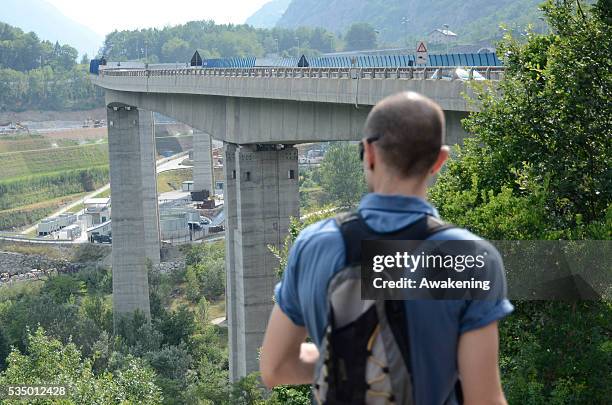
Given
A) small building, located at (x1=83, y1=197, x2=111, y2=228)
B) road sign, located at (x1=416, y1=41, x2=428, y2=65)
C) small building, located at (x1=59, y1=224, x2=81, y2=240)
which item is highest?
road sign, located at (x1=416, y1=41, x2=428, y2=65)

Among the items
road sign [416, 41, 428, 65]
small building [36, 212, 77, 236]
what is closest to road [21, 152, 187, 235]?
small building [36, 212, 77, 236]

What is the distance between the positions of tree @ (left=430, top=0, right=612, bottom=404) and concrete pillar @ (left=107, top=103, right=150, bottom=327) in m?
42.6

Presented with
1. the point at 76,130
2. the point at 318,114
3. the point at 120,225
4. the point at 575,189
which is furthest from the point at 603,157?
the point at 76,130

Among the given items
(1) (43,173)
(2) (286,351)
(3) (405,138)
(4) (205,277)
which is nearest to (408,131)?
(3) (405,138)

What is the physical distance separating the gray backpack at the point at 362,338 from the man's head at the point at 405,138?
8.2 inches

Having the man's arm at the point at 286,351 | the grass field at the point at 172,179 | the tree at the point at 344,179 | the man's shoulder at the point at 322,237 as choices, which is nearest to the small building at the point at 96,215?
the grass field at the point at 172,179

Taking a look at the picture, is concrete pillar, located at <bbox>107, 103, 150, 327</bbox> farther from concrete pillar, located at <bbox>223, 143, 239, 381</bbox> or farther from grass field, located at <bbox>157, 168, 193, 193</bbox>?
grass field, located at <bbox>157, 168, 193, 193</bbox>

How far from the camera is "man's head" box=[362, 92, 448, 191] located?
12.9ft

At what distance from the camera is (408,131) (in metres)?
3.93

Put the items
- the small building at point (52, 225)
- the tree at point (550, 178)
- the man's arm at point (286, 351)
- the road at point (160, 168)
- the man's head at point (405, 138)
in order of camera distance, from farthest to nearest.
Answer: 1. the road at point (160, 168)
2. the small building at point (52, 225)
3. the tree at point (550, 178)
4. the man's arm at point (286, 351)
5. the man's head at point (405, 138)

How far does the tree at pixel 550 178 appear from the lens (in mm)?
13906

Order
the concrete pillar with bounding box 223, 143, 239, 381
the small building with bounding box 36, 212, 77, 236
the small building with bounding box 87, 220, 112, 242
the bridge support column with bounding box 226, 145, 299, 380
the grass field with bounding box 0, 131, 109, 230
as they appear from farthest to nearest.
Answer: the grass field with bounding box 0, 131, 109, 230, the small building with bounding box 36, 212, 77, 236, the small building with bounding box 87, 220, 112, 242, the concrete pillar with bounding box 223, 143, 239, 381, the bridge support column with bounding box 226, 145, 299, 380

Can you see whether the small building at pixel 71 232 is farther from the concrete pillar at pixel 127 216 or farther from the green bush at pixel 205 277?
the concrete pillar at pixel 127 216

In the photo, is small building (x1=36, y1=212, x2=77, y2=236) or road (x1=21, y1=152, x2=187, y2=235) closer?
small building (x1=36, y1=212, x2=77, y2=236)
